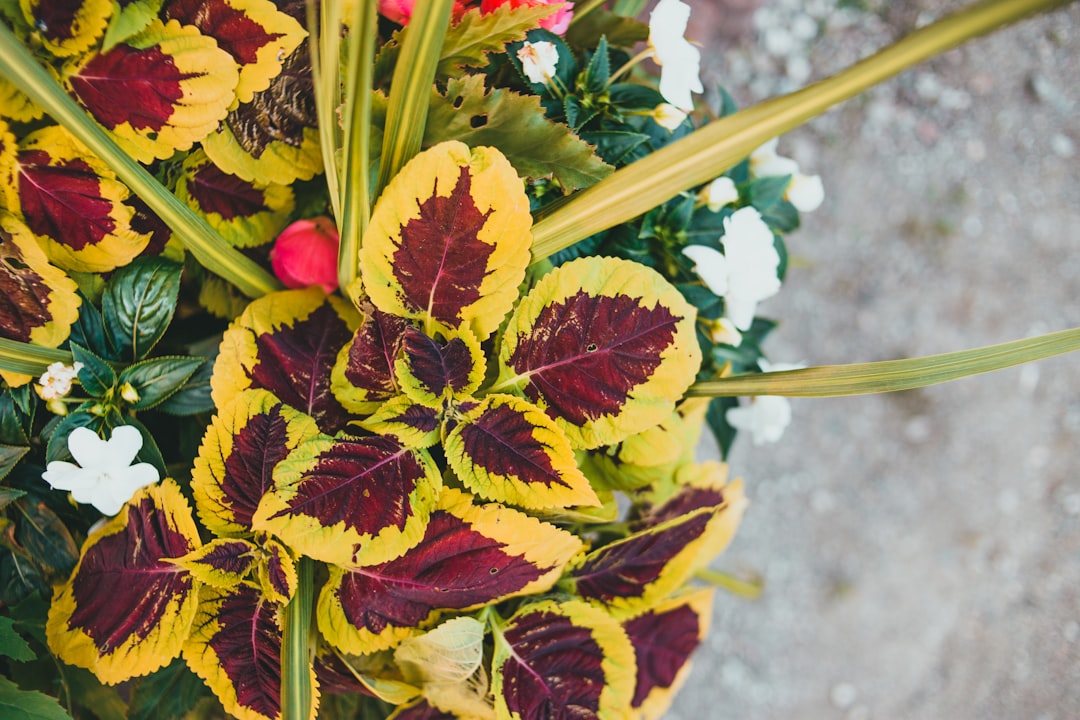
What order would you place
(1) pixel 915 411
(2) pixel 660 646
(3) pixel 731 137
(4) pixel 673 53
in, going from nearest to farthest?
(3) pixel 731 137
(4) pixel 673 53
(2) pixel 660 646
(1) pixel 915 411

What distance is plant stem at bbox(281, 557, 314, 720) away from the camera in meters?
0.42

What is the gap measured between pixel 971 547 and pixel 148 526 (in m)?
1.30

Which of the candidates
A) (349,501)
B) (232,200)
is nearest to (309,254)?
(232,200)

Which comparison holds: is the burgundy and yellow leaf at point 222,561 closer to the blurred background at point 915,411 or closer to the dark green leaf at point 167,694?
the dark green leaf at point 167,694

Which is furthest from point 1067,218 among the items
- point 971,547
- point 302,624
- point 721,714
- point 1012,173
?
point 302,624

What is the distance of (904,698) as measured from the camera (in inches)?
51.0

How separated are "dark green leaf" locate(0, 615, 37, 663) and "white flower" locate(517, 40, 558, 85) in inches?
17.4

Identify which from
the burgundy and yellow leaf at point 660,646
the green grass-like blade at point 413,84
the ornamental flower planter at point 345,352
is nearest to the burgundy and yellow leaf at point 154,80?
the ornamental flower planter at point 345,352

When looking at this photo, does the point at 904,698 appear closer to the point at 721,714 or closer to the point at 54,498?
the point at 721,714

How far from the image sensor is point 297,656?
427 millimetres

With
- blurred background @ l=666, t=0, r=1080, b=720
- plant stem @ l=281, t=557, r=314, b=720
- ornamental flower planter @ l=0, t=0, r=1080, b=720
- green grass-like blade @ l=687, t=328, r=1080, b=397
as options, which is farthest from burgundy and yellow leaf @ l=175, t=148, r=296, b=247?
blurred background @ l=666, t=0, r=1080, b=720

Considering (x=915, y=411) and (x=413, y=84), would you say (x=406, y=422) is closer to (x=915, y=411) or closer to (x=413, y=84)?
(x=413, y=84)

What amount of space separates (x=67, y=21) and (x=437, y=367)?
0.90 feet

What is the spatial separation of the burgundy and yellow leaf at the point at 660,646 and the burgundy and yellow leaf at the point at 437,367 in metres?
0.25
